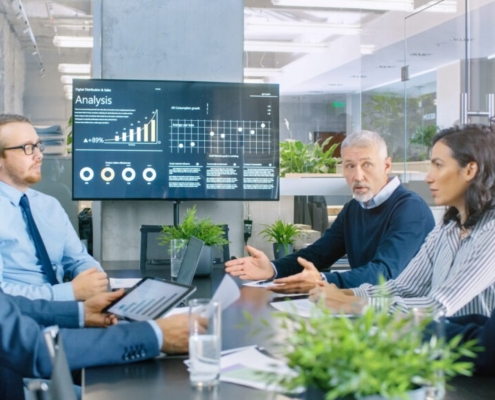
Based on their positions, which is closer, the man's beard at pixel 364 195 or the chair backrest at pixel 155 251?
the man's beard at pixel 364 195

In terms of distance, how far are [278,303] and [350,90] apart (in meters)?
3.73

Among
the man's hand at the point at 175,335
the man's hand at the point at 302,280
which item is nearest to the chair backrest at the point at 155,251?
the man's hand at the point at 302,280

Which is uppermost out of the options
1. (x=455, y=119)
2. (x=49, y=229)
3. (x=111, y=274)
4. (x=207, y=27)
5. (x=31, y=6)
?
(x=31, y=6)

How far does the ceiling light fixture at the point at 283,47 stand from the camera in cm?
522

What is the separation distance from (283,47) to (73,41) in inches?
61.1

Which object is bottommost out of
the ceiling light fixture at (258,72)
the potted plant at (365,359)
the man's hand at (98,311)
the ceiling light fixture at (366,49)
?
the man's hand at (98,311)

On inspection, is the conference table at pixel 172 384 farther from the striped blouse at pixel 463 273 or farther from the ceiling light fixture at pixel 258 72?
the ceiling light fixture at pixel 258 72

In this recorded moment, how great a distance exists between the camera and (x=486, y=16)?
197 inches

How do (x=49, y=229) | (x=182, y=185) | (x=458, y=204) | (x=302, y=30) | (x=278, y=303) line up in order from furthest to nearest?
(x=302, y=30) → (x=182, y=185) → (x=49, y=229) → (x=278, y=303) → (x=458, y=204)

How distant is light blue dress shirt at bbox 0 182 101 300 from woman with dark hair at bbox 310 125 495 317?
106 centimetres

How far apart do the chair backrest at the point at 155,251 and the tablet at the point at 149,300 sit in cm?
176

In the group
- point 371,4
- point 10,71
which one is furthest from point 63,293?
point 371,4

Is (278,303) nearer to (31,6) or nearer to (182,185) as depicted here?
(182,185)

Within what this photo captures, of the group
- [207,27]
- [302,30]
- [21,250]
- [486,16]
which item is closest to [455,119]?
[486,16]
